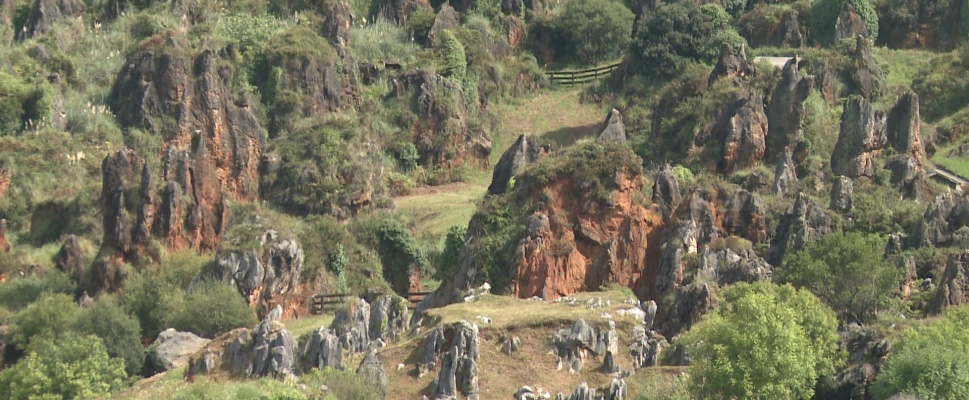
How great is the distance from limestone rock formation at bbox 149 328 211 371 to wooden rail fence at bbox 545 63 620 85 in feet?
120

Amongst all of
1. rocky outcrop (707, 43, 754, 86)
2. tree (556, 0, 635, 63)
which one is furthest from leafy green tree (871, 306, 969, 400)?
tree (556, 0, 635, 63)

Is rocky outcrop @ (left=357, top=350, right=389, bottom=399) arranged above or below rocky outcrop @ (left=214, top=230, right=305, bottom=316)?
above

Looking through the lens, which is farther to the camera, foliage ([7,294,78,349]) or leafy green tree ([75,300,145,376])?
foliage ([7,294,78,349])

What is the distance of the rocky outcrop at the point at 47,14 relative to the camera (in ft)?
373

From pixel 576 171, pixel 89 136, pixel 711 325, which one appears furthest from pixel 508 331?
pixel 89 136

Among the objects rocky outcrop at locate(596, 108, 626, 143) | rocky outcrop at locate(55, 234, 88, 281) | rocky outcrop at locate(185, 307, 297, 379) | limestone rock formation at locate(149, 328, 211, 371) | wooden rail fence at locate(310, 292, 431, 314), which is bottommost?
wooden rail fence at locate(310, 292, 431, 314)

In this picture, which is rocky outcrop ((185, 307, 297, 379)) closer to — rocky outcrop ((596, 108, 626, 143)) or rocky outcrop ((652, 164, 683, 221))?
rocky outcrop ((652, 164, 683, 221))

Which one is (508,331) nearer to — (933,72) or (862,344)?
(862,344)

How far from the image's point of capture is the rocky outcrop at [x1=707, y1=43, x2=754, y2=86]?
324ft

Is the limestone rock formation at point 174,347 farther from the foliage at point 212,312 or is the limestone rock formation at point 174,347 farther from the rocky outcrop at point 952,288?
the rocky outcrop at point 952,288

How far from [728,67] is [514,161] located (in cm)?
1140

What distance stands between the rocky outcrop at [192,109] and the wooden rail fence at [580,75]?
1831 cm

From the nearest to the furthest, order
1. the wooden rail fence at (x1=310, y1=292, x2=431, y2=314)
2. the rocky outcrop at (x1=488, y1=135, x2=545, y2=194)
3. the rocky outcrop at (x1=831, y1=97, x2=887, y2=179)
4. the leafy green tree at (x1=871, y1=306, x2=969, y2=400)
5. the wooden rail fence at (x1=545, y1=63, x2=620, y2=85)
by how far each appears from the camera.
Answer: the leafy green tree at (x1=871, y1=306, x2=969, y2=400) < the rocky outcrop at (x1=831, y1=97, x2=887, y2=179) < the wooden rail fence at (x1=310, y1=292, x2=431, y2=314) < the rocky outcrop at (x1=488, y1=135, x2=545, y2=194) < the wooden rail fence at (x1=545, y1=63, x2=620, y2=85)

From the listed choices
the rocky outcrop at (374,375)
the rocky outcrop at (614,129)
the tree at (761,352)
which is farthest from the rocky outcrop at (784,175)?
the rocky outcrop at (374,375)
